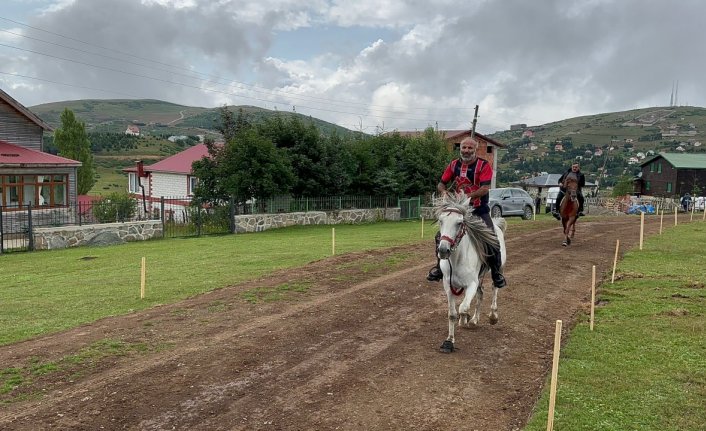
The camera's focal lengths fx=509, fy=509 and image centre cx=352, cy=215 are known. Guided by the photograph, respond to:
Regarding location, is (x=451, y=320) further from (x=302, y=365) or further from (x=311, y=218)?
(x=311, y=218)

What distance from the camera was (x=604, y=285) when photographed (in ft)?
42.1

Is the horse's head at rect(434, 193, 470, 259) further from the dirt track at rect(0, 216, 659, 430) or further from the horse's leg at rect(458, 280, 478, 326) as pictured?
the dirt track at rect(0, 216, 659, 430)

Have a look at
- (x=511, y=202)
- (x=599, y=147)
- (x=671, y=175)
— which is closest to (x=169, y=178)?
(x=511, y=202)

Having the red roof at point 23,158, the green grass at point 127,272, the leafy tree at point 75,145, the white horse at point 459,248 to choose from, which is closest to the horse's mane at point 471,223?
the white horse at point 459,248

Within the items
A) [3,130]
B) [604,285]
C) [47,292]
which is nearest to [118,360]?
[47,292]

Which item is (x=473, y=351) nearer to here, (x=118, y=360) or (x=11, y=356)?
(x=118, y=360)

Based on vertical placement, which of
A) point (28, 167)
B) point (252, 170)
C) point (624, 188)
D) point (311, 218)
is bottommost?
point (311, 218)

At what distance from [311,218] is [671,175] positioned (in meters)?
62.4

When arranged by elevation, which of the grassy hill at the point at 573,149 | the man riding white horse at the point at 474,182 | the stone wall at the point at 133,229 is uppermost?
the grassy hill at the point at 573,149

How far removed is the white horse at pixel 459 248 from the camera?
763cm

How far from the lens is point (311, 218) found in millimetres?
32281

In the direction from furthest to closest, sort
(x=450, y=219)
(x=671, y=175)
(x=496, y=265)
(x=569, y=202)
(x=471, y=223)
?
(x=671, y=175) < (x=569, y=202) < (x=496, y=265) < (x=471, y=223) < (x=450, y=219)

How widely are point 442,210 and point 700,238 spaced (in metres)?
18.9

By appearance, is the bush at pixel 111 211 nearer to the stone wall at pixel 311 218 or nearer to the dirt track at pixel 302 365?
the stone wall at pixel 311 218
